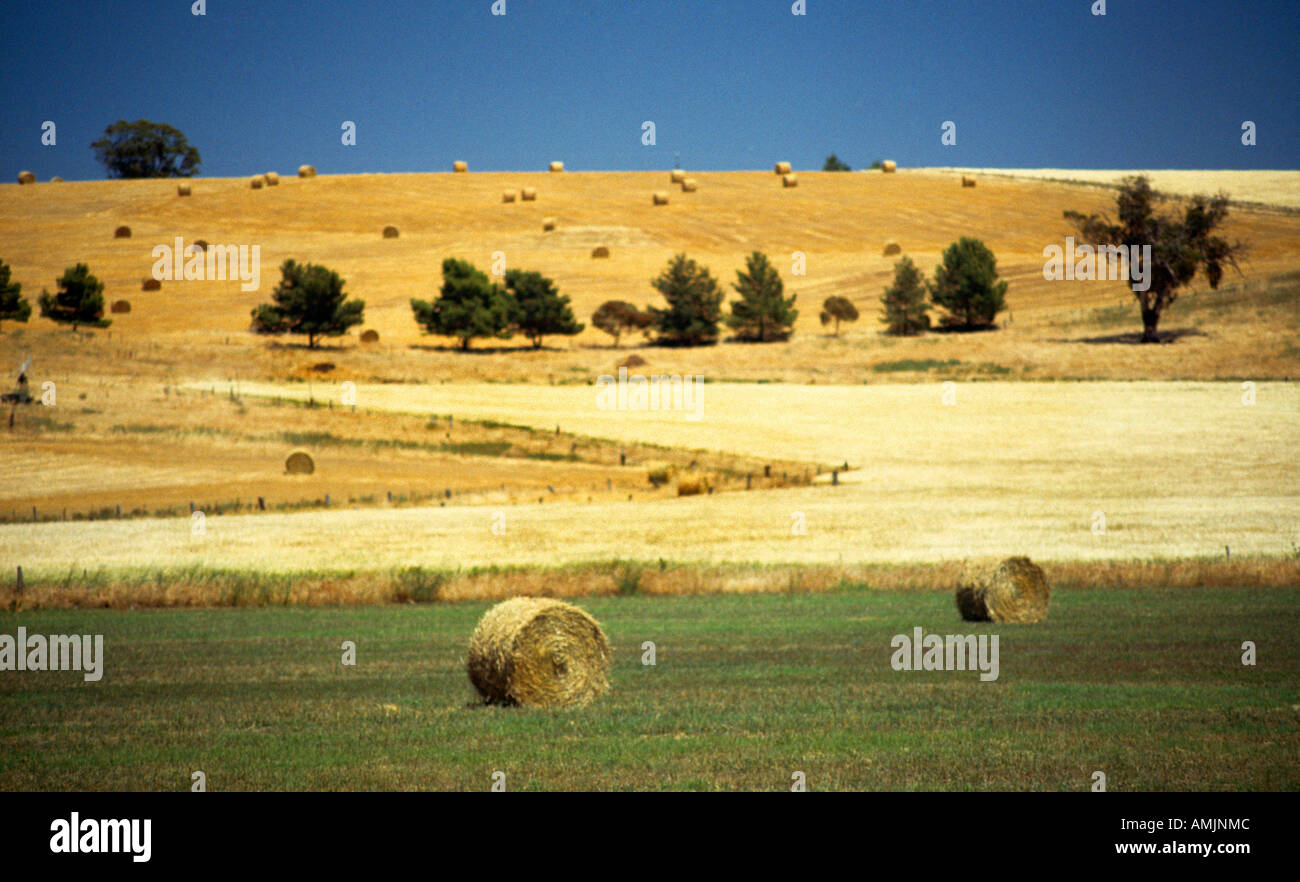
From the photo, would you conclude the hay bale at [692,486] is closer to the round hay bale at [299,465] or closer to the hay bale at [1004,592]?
the round hay bale at [299,465]

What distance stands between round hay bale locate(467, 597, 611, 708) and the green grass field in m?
0.36

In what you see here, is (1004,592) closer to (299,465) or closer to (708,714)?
(708,714)

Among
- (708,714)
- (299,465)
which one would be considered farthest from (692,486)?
(708,714)

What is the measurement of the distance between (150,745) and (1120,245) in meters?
67.3

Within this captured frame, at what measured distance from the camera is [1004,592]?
67.0 ft

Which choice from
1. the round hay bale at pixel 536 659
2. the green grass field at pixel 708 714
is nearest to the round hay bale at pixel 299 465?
the green grass field at pixel 708 714

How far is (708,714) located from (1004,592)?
957cm

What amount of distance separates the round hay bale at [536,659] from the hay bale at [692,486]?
27.6 meters

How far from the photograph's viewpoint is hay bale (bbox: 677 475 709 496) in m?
41.7

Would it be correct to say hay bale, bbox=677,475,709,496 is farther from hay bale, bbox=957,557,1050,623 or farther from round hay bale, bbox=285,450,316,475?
hay bale, bbox=957,557,1050,623

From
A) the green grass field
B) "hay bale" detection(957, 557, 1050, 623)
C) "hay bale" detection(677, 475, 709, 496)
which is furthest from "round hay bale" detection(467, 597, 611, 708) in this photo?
"hay bale" detection(677, 475, 709, 496)

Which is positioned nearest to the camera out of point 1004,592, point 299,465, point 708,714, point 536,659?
point 708,714

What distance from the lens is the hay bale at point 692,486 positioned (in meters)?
41.7
